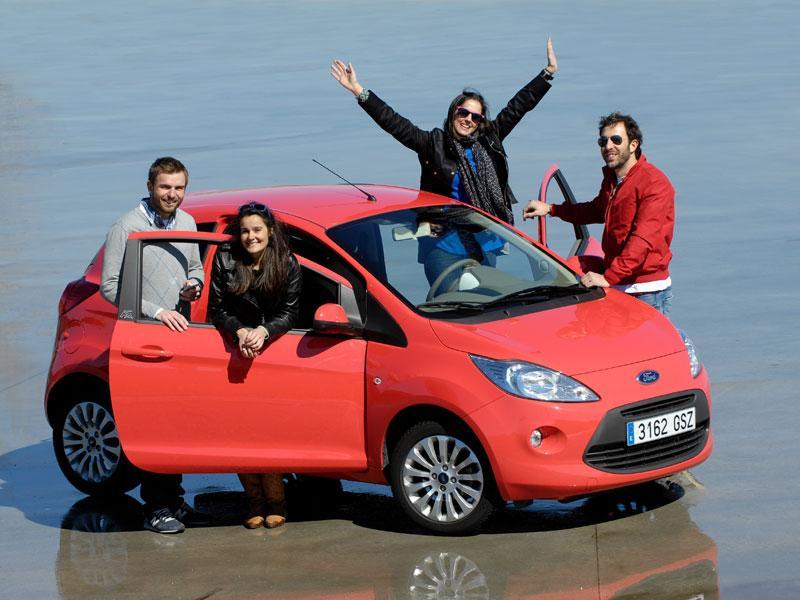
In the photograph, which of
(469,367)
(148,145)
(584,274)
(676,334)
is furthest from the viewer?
(148,145)

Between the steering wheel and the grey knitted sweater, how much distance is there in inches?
50.4

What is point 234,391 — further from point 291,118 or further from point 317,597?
point 291,118

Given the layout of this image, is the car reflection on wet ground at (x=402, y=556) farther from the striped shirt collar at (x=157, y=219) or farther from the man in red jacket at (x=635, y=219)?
the striped shirt collar at (x=157, y=219)

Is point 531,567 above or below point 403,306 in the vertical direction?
below

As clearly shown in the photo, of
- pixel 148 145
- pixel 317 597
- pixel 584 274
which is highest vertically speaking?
pixel 148 145

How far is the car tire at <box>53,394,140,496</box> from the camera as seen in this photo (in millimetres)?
9602

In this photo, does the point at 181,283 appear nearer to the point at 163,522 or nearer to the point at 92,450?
the point at 92,450

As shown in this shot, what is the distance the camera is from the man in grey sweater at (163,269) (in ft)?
29.8

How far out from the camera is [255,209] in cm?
883

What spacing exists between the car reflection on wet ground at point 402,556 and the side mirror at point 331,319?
1.07m

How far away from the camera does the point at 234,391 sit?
8.82 meters

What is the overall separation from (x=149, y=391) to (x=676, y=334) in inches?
109

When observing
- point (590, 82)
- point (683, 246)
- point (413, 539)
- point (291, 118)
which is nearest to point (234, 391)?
point (413, 539)

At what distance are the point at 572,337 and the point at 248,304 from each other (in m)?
1.68
